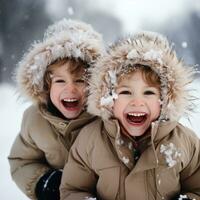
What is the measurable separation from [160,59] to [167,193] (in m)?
0.44

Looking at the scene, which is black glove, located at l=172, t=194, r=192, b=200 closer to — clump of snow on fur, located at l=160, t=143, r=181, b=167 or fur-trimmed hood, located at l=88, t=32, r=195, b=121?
clump of snow on fur, located at l=160, t=143, r=181, b=167

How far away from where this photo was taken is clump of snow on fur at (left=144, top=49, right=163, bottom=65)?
1.53 meters

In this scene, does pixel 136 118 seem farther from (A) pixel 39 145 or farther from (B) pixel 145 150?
(A) pixel 39 145

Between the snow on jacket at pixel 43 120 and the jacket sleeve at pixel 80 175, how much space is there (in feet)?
0.65

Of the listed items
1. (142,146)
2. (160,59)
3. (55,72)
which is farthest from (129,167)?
(55,72)

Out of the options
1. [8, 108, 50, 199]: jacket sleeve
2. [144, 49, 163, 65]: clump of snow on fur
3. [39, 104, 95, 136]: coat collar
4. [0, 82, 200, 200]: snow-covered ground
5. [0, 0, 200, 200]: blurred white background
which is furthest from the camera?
[0, 0, 200, 200]: blurred white background

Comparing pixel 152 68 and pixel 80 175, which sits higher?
pixel 152 68

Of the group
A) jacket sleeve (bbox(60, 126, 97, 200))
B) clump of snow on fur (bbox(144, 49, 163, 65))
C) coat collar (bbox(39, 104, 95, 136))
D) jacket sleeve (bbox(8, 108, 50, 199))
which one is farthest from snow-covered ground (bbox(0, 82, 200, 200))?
clump of snow on fur (bbox(144, 49, 163, 65))

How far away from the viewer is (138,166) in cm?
155

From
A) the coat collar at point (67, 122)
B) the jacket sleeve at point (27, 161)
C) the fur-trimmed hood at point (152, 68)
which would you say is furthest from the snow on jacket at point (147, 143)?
the jacket sleeve at point (27, 161)

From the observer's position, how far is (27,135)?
1979mm

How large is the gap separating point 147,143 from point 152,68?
25 cm

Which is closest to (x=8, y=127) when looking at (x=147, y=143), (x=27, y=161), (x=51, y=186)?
(x=27, y=161)

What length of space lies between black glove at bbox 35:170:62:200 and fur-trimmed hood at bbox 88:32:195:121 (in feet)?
1.25
